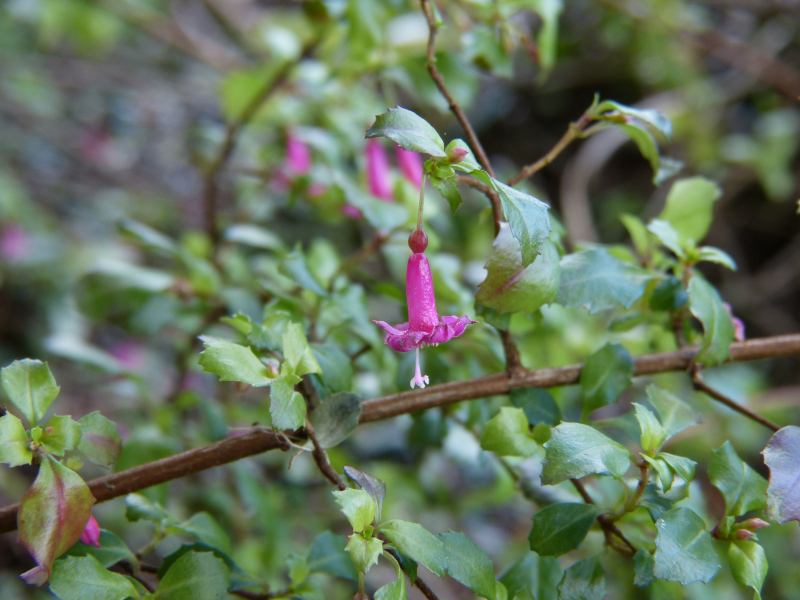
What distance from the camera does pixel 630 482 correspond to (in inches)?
19.9

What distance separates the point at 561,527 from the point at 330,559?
212 millimetres

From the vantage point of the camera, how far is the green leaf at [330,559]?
509 millimetres

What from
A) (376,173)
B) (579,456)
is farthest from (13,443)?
(376,173)

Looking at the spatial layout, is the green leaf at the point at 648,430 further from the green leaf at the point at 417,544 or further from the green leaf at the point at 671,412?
the green leaf at the point at 417,544

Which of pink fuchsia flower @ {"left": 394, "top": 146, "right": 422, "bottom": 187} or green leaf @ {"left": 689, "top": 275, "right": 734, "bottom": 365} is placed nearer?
green leaf @ {"left": 689, "top": 275, "right": 734, "bottom": 365}

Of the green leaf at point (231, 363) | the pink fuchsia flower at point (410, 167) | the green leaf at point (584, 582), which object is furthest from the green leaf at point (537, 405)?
the pink fuchsia flower at point (410, 167)

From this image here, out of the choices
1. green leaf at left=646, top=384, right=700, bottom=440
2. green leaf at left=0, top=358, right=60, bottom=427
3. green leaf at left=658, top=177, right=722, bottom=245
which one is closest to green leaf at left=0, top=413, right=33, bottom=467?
green leaf at left=0, top=358, right=60, bottom=427

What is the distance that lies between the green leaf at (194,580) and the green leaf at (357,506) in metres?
0.13

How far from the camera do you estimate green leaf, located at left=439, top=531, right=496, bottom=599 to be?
403 millimetres

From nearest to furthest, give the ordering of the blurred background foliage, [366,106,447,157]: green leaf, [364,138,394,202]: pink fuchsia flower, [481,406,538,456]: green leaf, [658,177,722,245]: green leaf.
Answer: [366,106,447,157]: green leaf
[481,406,538,456]: green leaf
[658,177,722,245]: green leaf
the blurred background foliage
[364,138,394,202]: pink fuchsia flower

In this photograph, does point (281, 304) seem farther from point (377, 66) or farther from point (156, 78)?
point (156, 78)

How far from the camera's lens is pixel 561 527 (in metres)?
0.43

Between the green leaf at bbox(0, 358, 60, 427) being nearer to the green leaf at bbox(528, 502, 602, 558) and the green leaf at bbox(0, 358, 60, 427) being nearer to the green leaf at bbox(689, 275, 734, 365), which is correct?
the green leaf at bbox(528, 502, 602, 558)

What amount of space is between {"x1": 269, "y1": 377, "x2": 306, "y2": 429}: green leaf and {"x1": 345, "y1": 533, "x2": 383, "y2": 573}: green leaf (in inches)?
3.4
